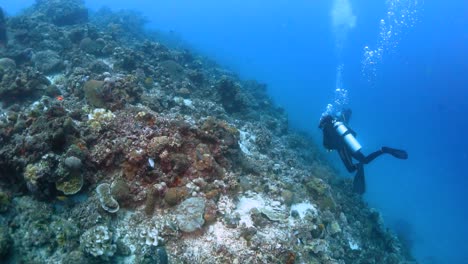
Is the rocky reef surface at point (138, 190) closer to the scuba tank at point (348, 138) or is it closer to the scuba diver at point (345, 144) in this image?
the scuba diver at point (345, 144)

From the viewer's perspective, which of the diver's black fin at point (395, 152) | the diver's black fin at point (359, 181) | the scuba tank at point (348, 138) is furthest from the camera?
the diver's black fin at point (359, 181)

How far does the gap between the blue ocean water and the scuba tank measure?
737 inches

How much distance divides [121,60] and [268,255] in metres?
11.9

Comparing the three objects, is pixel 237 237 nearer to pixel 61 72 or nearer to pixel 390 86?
pixel 61 72

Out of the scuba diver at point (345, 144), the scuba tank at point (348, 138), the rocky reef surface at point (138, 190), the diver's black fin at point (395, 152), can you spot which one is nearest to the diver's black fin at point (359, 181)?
the scuba diver at point (345, 144)

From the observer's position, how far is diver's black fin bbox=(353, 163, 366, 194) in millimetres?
14989

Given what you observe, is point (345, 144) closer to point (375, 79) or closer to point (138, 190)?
point (138, 190)

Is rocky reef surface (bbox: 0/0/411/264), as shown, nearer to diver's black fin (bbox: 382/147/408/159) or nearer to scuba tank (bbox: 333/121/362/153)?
scuba tank (bbox: 333/121/362/153)

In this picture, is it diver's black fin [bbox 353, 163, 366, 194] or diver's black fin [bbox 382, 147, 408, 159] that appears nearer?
diver's black fin [bbox 382, 147, 408, 159]

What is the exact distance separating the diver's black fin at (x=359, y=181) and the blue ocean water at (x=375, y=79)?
17044mm

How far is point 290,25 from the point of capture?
175375 mm

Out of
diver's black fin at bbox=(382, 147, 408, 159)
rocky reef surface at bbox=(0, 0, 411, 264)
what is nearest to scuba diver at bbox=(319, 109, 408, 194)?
diver's black fin at bbox=(382, 147, 408, 159)

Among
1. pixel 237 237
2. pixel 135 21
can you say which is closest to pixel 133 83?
pixel 237 237

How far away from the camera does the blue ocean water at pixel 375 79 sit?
45.3 metres
